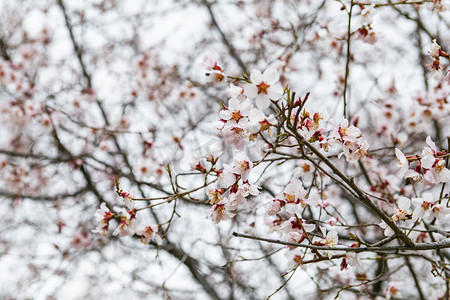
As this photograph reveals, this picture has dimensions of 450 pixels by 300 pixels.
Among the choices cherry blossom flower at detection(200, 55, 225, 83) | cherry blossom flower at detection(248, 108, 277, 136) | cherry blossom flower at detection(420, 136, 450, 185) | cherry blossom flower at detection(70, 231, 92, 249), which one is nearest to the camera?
cherry blossom flower at detection(248, 108, 277, 136)

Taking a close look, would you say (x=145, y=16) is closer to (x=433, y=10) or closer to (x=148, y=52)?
(x=148, y=52)

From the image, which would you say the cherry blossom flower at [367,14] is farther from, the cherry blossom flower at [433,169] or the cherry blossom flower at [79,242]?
the cherry blossom flower at [79,242]

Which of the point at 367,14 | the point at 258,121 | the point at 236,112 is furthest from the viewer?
the point at 367,14

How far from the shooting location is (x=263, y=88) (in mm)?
1484

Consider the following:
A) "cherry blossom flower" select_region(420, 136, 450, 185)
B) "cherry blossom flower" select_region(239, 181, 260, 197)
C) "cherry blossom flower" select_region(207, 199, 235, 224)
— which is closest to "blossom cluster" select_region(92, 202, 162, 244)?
"cherry blossom flower" select_region(207, 199, 235, 224)

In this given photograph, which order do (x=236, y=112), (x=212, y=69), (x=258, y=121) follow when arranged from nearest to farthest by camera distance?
(x=258, y=121) → (x=236, y=112) → (x=212, y=69)

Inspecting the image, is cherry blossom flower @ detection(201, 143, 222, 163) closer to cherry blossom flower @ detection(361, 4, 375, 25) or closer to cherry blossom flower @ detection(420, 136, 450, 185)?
cherry blossom flower @ detection(420, 136, 450, 185)

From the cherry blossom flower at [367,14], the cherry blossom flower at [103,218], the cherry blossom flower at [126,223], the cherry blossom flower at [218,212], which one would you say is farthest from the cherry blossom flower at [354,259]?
the cherry blossom flower at [367,14]

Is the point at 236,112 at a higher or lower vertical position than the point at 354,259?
higher

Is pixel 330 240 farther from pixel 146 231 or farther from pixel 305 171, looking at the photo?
pixel 146 231

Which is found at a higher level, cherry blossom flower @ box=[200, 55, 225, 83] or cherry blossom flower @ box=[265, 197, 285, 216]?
cherry blossom flower @ box=[200, 55, 225, 83]

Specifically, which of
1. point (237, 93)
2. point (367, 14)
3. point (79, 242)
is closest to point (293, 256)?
point (237, 93)

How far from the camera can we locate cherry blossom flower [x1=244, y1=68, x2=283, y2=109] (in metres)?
1.45

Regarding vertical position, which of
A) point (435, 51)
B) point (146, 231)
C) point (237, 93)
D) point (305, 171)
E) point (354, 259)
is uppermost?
point (435, 51)
